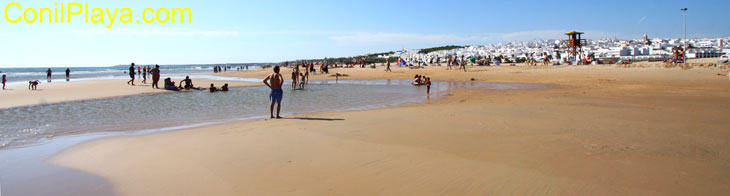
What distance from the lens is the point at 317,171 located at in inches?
175

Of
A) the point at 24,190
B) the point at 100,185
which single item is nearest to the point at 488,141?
the point at 100,185

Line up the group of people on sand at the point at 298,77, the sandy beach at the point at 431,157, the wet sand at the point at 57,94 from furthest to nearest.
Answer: the group of people on sand at the point at 298,77 → the wet sand at the point at 57,94 → the sandy beach at the point at 431,157

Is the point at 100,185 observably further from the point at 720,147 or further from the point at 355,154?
the point at 720,147

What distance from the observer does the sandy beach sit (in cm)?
386

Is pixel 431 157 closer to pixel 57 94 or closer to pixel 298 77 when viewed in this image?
pixel 57 94

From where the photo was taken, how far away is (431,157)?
195 inches

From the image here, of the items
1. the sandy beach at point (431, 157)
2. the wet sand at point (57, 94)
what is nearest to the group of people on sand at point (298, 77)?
the wet sand at point (57, 94)

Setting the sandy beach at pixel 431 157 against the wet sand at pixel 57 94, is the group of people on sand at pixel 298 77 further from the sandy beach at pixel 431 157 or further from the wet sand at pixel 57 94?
the sandy beach at pixel 431 157

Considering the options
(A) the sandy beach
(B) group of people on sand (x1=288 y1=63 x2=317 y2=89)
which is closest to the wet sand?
(B) group of people on sand (x1=288 y1=63 x2=317 y2=89)

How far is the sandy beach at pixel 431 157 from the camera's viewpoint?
12.7ft

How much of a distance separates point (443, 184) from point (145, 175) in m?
3.28

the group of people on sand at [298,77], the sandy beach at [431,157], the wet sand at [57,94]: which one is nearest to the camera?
the sandy beach at [431,157]

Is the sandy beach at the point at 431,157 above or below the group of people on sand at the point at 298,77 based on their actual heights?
below

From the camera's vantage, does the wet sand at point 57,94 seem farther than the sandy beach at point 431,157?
Yes
